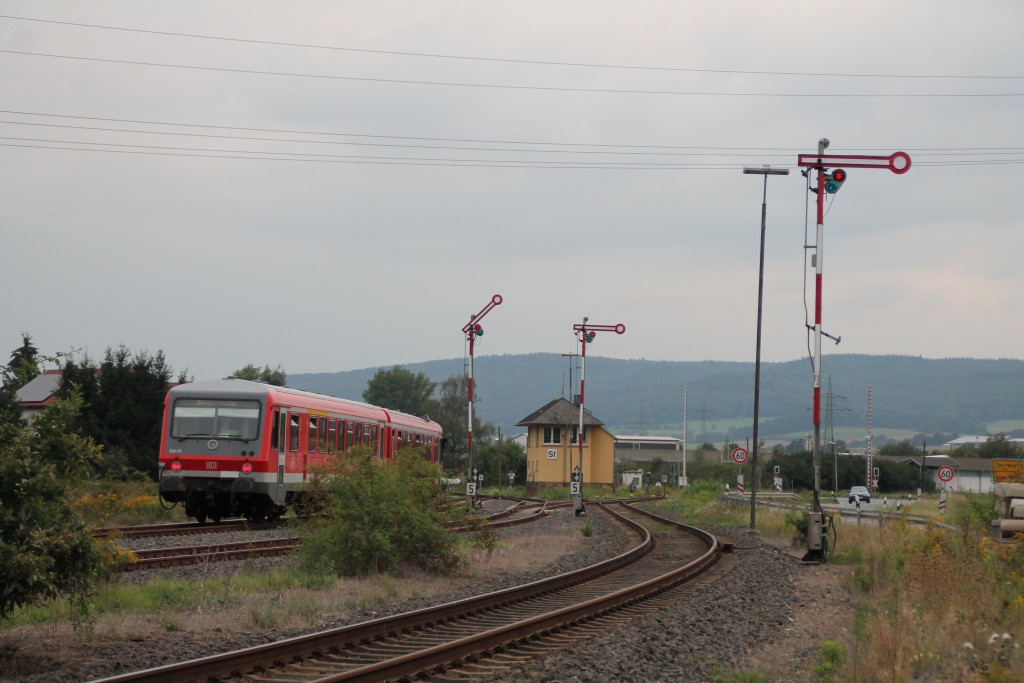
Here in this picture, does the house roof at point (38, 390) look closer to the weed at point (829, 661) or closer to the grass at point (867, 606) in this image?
the grass at point (867, 606)

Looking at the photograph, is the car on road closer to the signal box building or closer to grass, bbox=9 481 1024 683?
the signal box building

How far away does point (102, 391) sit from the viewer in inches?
2003

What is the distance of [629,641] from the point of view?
11.4 m

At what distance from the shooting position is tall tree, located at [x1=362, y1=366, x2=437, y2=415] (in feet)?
526

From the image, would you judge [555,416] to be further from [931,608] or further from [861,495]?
A: [931,608]

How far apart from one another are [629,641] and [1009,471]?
14930 mm

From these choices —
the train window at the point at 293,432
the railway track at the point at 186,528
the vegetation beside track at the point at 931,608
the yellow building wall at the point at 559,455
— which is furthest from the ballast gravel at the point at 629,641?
the yellow building wall at the point at 559,455

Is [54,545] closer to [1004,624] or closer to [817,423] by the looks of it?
[1004,624]

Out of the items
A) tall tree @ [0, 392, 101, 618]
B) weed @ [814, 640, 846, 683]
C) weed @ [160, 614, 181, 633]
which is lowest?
weed @ [160, 614, 181, 633]

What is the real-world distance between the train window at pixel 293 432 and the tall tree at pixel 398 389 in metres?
133


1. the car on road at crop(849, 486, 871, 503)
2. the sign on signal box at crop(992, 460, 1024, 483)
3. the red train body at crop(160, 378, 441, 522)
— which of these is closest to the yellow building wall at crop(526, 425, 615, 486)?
the car on road at crop(849, 486, 871, 503)

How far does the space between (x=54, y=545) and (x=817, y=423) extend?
46.9 ft

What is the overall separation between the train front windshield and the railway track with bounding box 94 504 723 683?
377 inches

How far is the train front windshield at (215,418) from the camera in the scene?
24578 millimetres
